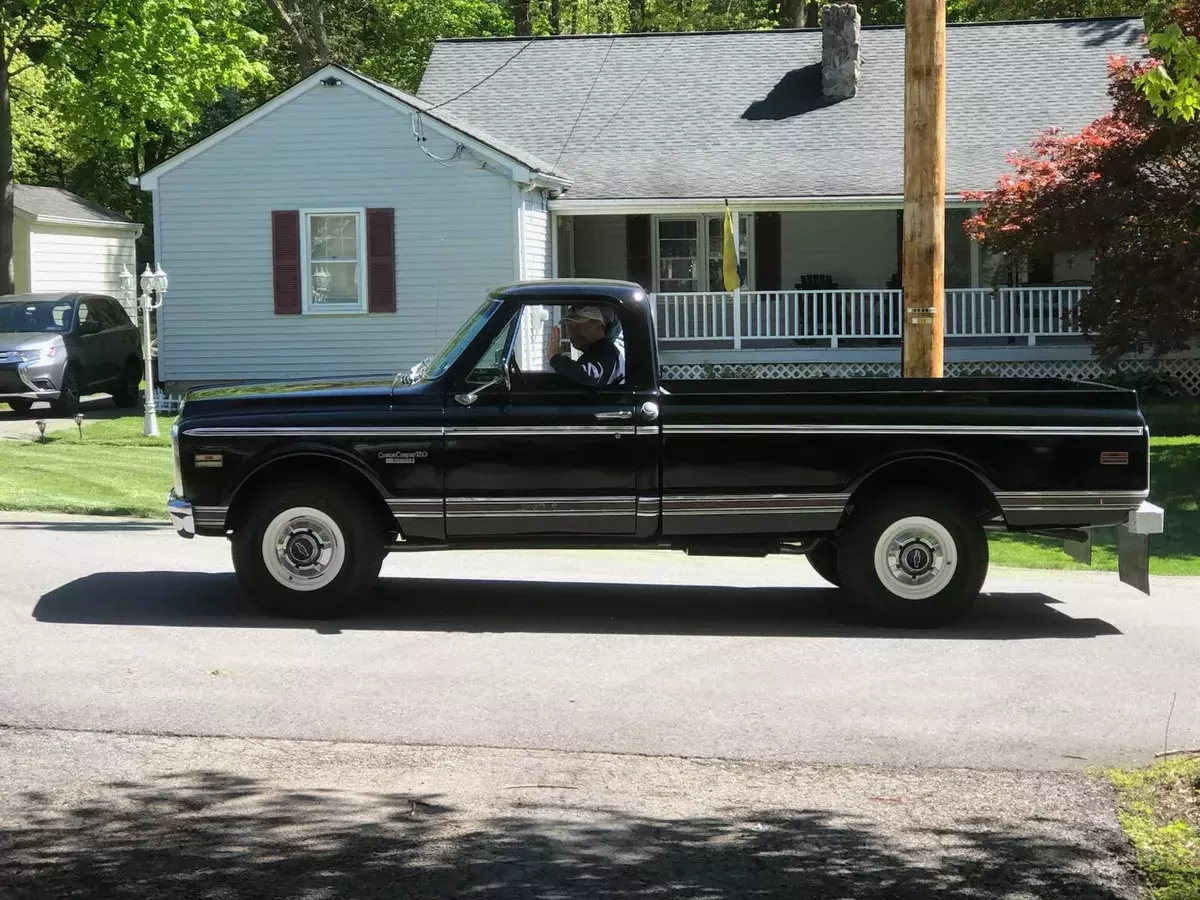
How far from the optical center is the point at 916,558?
9.19 meters

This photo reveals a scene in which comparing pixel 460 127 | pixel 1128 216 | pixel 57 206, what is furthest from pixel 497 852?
pixel 57 206

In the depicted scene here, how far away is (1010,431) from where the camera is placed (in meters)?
9.08

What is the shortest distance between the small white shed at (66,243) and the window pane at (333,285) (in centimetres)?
1437

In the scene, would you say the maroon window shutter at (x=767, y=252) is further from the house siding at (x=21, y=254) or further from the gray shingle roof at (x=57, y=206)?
the house siding at (x=21, y=254)

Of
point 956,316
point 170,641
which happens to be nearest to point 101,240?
point 956,316

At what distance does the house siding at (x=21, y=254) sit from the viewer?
36125 mm

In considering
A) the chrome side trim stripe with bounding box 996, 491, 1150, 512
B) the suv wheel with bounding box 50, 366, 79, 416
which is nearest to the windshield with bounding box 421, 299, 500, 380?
the chrome side trim stripe with bounding box 996, 491, 1150, 512

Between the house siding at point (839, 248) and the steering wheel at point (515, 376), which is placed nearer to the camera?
the steering wheel at point (515, 376)

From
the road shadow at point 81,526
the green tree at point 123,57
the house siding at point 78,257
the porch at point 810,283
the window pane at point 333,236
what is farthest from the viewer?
the house siding at point 78,257

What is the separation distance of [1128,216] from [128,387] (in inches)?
604

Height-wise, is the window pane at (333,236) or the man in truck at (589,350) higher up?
the window pane at (333,236)

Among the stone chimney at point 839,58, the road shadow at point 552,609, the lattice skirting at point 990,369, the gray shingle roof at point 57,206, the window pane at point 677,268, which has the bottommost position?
the road shadow at point 552,609

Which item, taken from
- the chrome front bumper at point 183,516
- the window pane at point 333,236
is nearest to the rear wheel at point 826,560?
the chrome front bumper at point 183,516

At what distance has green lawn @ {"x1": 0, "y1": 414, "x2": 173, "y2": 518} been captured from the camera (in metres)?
14.2
